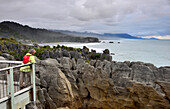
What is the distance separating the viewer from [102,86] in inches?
656

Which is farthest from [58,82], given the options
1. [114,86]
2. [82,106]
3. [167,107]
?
[167,107]

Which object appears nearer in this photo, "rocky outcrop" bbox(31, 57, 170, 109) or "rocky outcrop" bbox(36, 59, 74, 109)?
"rocky outcrop" bbox(36, 59, 74, 109)

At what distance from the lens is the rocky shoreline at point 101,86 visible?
1459 centimetres

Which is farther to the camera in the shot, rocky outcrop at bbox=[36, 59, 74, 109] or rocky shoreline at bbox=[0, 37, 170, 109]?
rocky shoreline at bbox=[0, 37, 170, 109]

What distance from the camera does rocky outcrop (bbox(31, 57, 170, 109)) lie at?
575 inches

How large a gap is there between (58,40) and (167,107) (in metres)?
158

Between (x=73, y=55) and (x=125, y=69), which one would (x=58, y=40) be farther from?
(x=125, y=69)

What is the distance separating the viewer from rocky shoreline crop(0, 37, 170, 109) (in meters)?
14.6

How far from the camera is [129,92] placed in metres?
16.2

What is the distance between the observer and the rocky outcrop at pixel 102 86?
14.6 meters

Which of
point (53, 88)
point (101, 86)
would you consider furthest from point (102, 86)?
point (53, 88)

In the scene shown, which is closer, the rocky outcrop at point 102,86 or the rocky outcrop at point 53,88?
the rocky outcrop at point 53,88

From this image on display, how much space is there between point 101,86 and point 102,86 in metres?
0.11

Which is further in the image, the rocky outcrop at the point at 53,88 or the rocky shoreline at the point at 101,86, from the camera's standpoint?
the rocky shoreline at the point at 101,86
